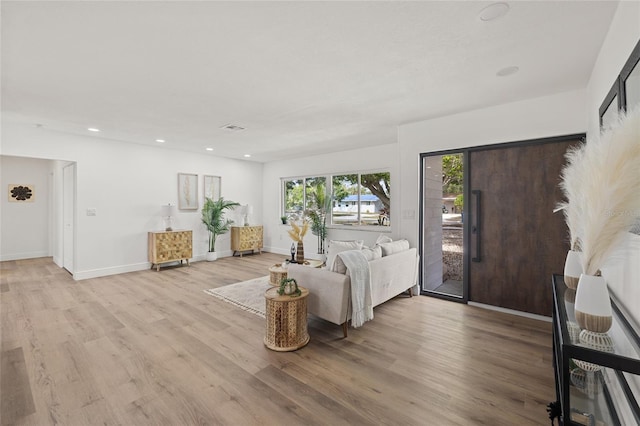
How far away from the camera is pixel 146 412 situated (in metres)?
1.83

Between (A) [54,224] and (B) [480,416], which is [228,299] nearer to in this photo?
(B) [480,416]

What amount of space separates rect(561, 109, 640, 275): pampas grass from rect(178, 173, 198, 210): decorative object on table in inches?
270

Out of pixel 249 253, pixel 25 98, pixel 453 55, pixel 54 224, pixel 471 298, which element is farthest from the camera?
pixel 249 253

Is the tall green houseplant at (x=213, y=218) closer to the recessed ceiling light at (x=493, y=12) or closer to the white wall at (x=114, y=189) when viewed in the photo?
the white wall at (x=114, y=189)

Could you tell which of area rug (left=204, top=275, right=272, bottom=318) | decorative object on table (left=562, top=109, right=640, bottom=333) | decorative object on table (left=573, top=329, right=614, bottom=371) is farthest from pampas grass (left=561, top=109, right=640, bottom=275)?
area rug (left=204, top=275, right=272, bottom=318)

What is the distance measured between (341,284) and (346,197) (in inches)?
157

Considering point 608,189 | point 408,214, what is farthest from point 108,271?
point 608,189

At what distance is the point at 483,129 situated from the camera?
365 centimetres

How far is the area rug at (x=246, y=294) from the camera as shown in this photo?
3.70 m

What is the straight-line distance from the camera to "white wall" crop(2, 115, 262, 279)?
474 centimetres

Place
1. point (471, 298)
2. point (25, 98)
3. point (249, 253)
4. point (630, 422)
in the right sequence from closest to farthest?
1. point (630, 422)
2. point (25, 98)
3. point (471, 298)
4. point (249, 253)

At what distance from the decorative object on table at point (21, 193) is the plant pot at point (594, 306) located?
10184mm

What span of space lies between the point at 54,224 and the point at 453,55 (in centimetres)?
908

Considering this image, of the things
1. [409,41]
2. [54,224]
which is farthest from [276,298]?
[54,224]
